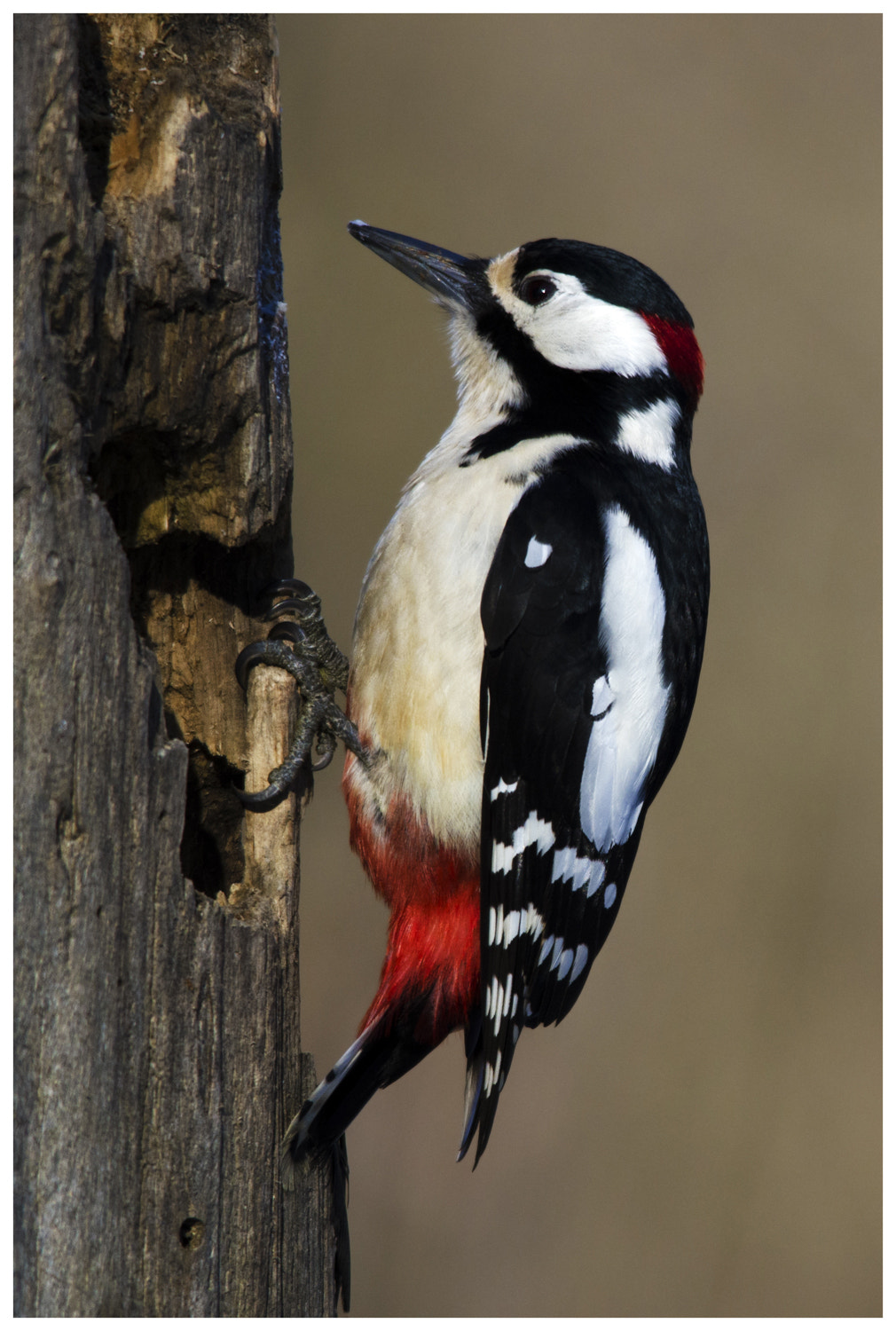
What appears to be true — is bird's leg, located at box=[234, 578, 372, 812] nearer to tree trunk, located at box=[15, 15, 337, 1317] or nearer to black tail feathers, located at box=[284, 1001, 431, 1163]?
tree trunk, located at box=[15, 15, 337, 1317]

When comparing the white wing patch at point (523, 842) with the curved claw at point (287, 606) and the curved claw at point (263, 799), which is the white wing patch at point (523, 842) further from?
the curved claw at point (287, 606)

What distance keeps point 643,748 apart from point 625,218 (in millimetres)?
2293

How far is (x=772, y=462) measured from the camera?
4.11 metres

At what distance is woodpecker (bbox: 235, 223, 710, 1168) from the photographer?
229cm

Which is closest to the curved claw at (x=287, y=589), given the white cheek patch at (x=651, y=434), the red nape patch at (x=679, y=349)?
the white cheek patch at (x=651, y=434)

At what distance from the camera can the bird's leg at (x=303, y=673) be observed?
2123 mm

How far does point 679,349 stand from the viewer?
8.68ft

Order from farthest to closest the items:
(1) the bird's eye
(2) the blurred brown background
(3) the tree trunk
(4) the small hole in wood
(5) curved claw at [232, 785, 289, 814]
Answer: (2) the blurred brown background → (1) the bird's eye → (5) curved claw at [232, 785, 289, 814] → (4) the small hole in wood → (3) the tree trunk

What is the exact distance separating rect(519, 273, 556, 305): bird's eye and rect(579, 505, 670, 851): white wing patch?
0.59 metres

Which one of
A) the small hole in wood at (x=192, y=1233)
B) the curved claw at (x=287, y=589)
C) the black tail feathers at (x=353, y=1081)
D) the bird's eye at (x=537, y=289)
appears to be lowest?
the small hole in wood at (x=192, y=1233)

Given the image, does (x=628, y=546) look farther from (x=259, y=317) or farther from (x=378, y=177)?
(x=378, y=177)

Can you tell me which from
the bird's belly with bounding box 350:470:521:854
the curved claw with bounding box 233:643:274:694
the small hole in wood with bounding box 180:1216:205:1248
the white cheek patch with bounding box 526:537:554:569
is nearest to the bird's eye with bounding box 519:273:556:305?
the bird's belly with bounding box 350:470:521:854

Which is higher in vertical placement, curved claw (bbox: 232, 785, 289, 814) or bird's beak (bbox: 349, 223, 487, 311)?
bird's beak (bbox: 349, 223, 487, 311)

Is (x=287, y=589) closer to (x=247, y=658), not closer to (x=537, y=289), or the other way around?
(x=247, y=658)
